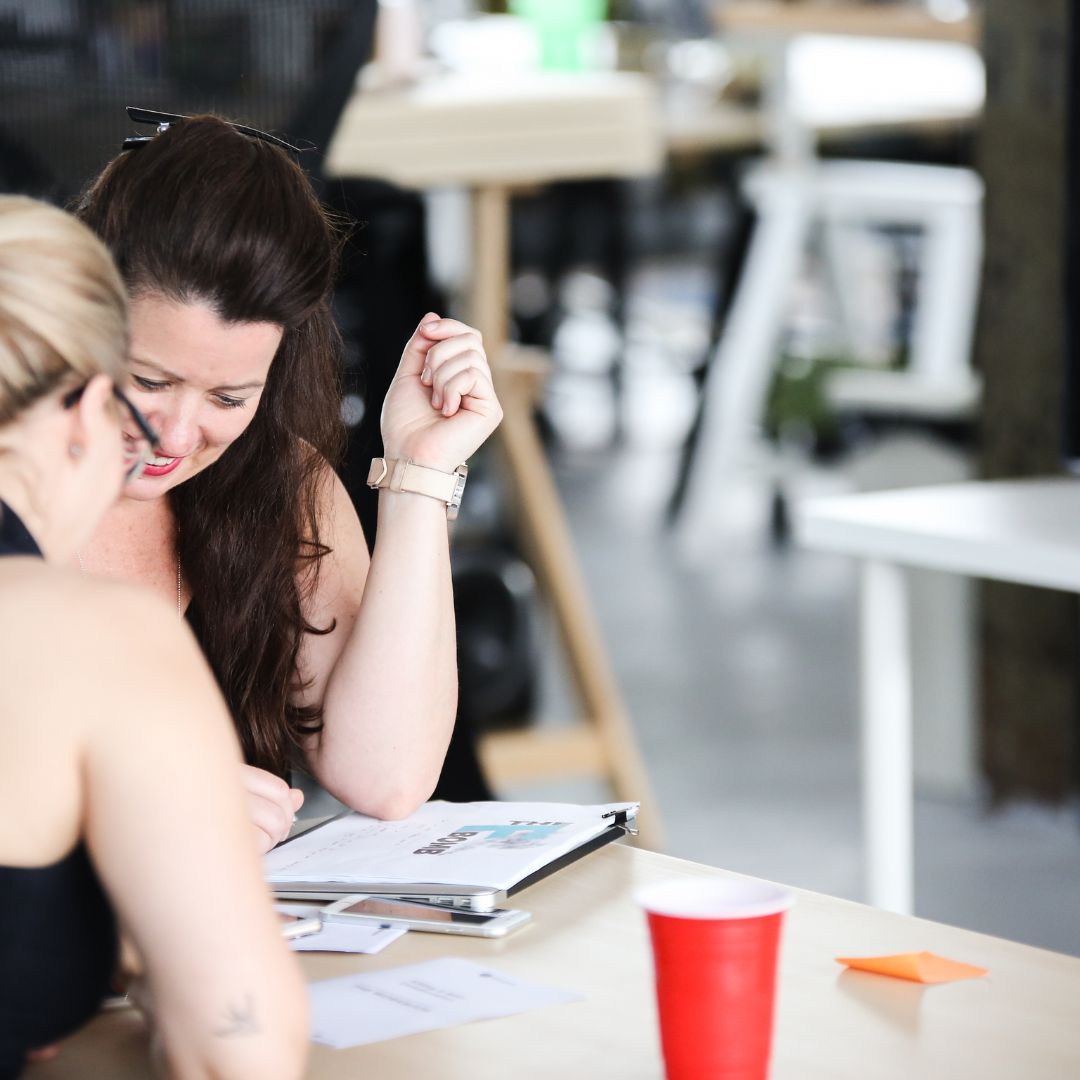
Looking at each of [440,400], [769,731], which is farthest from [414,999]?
[769,731]

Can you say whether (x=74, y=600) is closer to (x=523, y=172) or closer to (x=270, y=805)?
(x=270, y=805)

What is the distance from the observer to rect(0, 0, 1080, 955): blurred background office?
1858 mm

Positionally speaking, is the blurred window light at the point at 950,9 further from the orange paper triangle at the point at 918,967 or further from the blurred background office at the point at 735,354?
the orange paper triangle at the point at 918,967

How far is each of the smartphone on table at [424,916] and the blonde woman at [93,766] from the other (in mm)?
223

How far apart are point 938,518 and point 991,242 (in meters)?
1.18

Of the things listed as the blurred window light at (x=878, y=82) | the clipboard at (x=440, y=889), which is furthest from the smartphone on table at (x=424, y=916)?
the blurred window light at (x=878, y=82)

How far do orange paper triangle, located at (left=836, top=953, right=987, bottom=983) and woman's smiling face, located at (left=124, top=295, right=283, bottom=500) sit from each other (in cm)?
61

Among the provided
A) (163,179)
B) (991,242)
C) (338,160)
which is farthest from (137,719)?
(991,242)

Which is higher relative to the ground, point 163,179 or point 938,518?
point 163,179

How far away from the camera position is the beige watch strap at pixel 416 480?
50.9 inches

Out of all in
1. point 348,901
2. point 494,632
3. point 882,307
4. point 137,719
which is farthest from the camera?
point 882,307

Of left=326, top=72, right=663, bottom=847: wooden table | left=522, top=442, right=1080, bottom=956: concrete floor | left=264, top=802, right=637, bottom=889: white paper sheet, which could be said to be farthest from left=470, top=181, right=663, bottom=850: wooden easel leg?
left=264, top=802, right=637, bottom=889: white paper sheet

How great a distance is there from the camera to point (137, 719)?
0.63 meters

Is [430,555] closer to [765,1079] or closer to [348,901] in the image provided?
[348,901]
